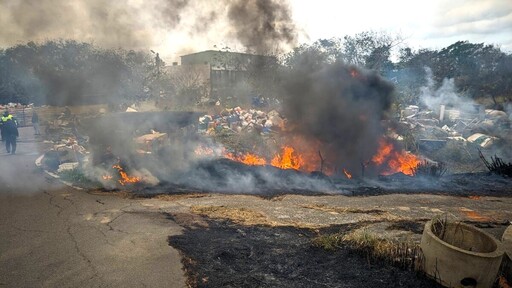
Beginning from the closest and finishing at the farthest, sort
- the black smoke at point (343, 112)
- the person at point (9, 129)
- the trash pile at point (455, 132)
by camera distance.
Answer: the black smoke at point (343, 112)
the person at point (9, 129)
the trash pile at point (455, 132)

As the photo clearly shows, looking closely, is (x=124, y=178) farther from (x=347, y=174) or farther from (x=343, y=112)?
(x=343, y=112)

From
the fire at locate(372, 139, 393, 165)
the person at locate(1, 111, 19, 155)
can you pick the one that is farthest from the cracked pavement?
the person at locate(1, 111, 19, 155)

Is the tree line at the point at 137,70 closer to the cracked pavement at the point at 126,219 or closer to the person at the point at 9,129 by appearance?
the person at the point at 9,129

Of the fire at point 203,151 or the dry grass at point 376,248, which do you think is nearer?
the dry grass at point 376,248

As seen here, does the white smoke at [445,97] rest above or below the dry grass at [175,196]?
above

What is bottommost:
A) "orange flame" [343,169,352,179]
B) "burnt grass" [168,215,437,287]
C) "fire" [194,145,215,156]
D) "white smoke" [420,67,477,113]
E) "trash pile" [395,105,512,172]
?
"orange flame" [343,169,352,179]

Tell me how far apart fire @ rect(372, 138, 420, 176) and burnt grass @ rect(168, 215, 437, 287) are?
350 inches

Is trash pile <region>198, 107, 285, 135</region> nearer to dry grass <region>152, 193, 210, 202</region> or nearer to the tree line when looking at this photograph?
the tree line

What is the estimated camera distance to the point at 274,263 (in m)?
5.64

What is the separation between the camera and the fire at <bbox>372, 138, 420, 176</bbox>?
14.5 meters

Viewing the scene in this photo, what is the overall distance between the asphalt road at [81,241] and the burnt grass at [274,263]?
441mm

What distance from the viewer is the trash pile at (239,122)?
20.3m

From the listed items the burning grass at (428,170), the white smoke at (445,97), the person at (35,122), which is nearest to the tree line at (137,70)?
the white smoke at (445,97)

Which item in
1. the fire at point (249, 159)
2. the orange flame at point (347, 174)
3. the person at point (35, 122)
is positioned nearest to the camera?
the orange flame at point (347, 174)
